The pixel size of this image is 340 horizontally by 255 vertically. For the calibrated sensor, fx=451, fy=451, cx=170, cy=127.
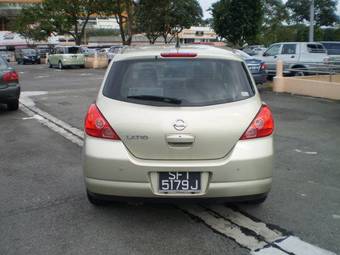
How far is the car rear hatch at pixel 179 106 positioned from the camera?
3.80m

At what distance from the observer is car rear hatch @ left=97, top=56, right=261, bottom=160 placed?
3797 millimetres

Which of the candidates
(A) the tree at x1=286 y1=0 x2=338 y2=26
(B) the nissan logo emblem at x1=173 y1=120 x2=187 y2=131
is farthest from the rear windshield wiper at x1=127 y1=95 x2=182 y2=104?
(A) the tree at x1=286 y1=0 x2=338 y2=26

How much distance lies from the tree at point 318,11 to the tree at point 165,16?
37.7 m

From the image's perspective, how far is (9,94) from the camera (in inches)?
422

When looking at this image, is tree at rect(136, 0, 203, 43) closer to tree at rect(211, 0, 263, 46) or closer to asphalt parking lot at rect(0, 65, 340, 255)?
tree at rect(211, 0, 263, 46)

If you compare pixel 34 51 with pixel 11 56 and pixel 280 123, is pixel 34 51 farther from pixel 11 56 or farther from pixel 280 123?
pixel 280 123

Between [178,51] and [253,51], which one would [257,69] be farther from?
[253,51]

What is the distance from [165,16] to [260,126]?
1491 inches

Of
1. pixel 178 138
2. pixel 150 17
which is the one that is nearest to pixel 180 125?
pixel 178 138

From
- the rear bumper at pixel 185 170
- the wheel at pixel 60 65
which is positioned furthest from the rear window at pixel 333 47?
the rear bumper at pixel 185 170

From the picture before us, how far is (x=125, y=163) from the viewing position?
A: 3826mm

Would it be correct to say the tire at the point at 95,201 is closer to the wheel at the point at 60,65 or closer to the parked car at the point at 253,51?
the parked car at the point at 253,51

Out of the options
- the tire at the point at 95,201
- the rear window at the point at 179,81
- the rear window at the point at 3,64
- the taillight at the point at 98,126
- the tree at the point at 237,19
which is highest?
the tree at the point at 237,19

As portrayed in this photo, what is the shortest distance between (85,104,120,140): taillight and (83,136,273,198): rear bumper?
6 cm
